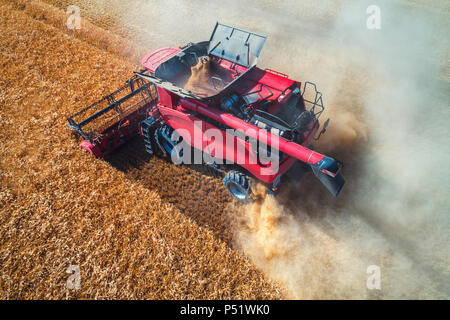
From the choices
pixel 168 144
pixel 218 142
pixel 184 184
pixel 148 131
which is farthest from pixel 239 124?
pixel 148 131

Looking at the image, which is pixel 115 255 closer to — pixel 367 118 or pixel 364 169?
pixel 364 169

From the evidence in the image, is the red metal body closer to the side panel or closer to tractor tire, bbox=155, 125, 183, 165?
the side panel

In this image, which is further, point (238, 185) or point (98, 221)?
point (98, 221)

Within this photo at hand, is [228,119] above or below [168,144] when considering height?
above

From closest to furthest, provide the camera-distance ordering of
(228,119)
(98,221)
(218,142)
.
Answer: (228,119) < (98,221) < (218,142)

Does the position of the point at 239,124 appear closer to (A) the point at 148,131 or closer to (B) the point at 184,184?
(B) the point at 184,184

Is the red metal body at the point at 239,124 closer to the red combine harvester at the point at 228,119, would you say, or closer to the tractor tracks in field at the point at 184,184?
Answer: the red combine harvester at the point at 228,119

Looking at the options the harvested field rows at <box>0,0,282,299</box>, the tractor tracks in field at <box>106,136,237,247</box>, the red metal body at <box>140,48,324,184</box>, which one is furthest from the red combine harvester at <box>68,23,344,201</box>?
the harvested field rows at <box>0,0,282,299</box>
